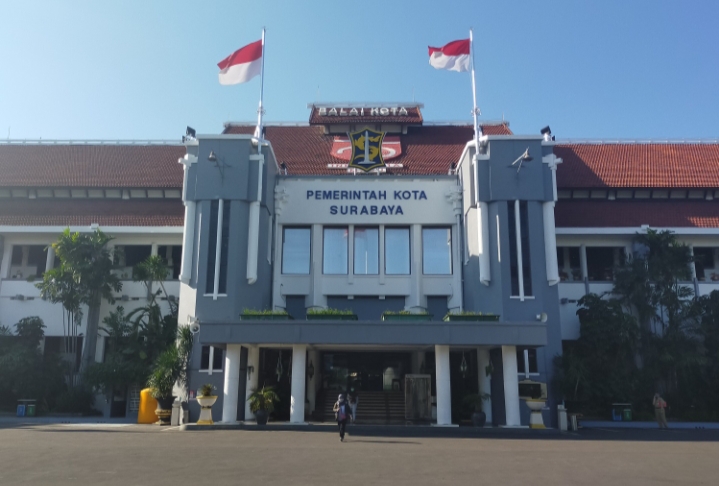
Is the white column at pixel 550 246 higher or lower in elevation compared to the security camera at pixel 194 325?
higher

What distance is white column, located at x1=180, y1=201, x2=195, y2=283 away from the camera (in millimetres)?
26062

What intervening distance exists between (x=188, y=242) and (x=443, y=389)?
12.4m

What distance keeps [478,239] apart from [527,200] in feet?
8.94

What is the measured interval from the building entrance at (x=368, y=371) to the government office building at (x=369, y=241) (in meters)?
0.07

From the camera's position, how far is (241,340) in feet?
72.5

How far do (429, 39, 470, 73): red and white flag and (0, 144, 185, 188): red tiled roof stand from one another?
1467cm

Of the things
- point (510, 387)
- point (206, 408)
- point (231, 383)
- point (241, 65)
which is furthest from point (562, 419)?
point (241, 65)

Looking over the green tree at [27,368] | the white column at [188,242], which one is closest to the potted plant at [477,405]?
the white column at [188,242]

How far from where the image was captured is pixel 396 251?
2944 cm

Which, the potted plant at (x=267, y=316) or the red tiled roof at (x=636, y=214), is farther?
the red tiled roof at (x=636, y=214)

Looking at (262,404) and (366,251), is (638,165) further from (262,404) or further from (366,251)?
(262,404)

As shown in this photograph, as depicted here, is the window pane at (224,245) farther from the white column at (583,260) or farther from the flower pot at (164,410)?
the white column at (583,260)

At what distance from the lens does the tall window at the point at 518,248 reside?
2586 centimetres

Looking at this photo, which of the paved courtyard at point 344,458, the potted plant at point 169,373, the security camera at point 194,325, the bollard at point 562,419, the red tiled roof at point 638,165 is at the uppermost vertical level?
the red tiled roof at point 638,165
